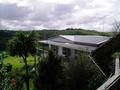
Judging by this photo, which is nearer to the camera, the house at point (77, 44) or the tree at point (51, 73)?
the tree at point (51, 73)

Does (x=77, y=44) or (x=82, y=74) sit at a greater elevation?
(x=77, y=44)

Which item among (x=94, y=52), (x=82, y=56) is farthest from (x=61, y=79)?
(x=94, y=52)

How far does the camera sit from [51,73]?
2378 centimetres

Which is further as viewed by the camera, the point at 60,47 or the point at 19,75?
the point at 60,47

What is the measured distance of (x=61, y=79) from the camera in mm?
23828

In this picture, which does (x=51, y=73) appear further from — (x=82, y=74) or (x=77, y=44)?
(x=77, y=44)

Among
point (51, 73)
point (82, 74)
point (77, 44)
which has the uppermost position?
point (77, 44)

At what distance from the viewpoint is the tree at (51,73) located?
23.7 meters

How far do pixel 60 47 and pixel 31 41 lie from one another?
1128 cm

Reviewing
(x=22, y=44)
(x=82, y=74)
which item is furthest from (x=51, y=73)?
(x=22, y=44)

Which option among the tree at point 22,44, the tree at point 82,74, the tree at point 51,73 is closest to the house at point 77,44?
the tree at point 22,44

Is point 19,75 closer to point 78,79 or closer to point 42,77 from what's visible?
point 42,77

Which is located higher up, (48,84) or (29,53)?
(29,53)

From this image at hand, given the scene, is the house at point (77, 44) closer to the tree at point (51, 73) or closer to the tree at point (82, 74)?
the tree at point (51, 73)
